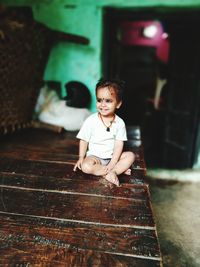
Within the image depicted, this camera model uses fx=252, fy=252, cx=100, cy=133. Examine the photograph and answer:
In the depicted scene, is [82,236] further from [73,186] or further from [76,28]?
[76,28]

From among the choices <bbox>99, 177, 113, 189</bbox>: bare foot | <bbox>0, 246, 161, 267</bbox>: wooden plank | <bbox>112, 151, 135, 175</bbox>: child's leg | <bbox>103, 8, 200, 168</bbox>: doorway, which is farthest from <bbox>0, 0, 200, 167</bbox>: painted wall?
<bbox>0, 246, 161, 267</bbox>: wooden plank

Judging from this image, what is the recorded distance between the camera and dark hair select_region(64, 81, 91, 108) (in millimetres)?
4074

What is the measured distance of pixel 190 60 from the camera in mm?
5281

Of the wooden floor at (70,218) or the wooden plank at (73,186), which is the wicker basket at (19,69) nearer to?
the wooden floor at (70,218)

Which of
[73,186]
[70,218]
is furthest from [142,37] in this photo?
[70,218]

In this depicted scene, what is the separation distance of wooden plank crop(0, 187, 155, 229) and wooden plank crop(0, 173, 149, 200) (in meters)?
0.07

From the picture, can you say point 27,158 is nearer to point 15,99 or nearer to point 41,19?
point 15,99

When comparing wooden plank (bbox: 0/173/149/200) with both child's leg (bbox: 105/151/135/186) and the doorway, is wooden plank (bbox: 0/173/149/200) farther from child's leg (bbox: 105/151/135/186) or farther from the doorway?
the doorway

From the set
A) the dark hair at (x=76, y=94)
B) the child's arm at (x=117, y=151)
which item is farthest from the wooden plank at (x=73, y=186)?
the dark hair at (x=76, y=94)

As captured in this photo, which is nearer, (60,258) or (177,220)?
(60,258)

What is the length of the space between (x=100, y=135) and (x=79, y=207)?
2.82 ft

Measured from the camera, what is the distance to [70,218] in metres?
1.66

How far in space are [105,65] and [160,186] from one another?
2.40 meters

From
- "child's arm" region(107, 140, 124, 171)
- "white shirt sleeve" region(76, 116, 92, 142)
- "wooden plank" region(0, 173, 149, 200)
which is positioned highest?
"white shirt sleeve" region(76, 116, 92, 142)
